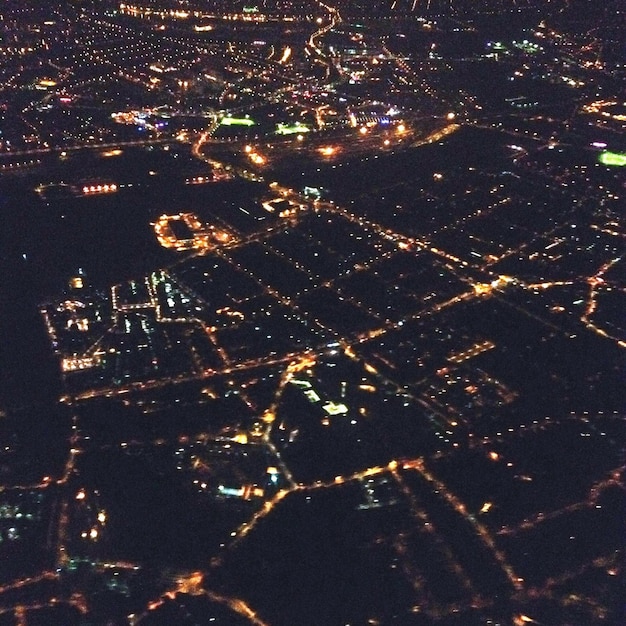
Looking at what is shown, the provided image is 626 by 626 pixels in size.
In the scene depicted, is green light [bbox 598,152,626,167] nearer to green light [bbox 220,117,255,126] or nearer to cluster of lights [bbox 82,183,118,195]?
green light [bbox 220,117,255,126]

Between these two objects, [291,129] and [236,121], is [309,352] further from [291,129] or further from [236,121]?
[236,121]

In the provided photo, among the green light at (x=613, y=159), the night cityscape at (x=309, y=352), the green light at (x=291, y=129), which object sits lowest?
the night cityscape at (x=309, y=352)

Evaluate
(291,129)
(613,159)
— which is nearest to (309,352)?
(291,129)

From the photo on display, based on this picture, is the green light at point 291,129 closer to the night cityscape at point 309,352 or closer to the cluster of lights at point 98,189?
the night cityscape at point 309,352

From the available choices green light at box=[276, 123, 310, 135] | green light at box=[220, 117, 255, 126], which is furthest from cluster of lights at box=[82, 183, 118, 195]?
green light at box=[276, 123, 310, 135]

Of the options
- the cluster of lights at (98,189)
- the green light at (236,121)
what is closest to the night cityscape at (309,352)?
the cluster of lights at (98,189)

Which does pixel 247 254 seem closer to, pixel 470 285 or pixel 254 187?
pixel 254 187

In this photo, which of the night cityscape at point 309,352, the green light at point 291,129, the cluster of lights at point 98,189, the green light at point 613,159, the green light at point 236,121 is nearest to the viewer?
the night cityscape at point 309,352

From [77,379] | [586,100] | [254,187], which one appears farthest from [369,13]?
[77,379]
